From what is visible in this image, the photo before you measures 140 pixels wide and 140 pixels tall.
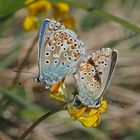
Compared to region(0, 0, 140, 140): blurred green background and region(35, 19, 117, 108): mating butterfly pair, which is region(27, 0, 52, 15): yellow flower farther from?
region(35, 19, 117, 108): mating butterfly pair

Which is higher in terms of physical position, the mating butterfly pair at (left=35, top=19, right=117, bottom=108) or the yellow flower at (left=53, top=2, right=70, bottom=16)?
the mating butterfly pair at (left=35, top=19, right=117, bottom=108)

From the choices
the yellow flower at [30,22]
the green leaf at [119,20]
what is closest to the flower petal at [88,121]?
the green leaf at [119,20]

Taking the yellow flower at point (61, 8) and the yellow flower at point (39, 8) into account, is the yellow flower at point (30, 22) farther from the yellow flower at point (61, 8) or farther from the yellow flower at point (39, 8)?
the yellow flower at point (61, 8)

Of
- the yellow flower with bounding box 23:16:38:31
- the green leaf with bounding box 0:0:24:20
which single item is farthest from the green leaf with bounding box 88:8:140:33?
the yellow flower with bounding box 23:16:38:31

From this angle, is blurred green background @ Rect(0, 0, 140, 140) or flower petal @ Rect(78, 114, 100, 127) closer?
flower petal @ Rect(78, 114, 100, 127)

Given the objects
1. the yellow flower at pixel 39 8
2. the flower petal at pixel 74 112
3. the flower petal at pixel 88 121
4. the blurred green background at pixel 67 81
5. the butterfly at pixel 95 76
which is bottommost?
the blurred green background at pixel 67 81

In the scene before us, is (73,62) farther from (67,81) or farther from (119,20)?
(67,81)
